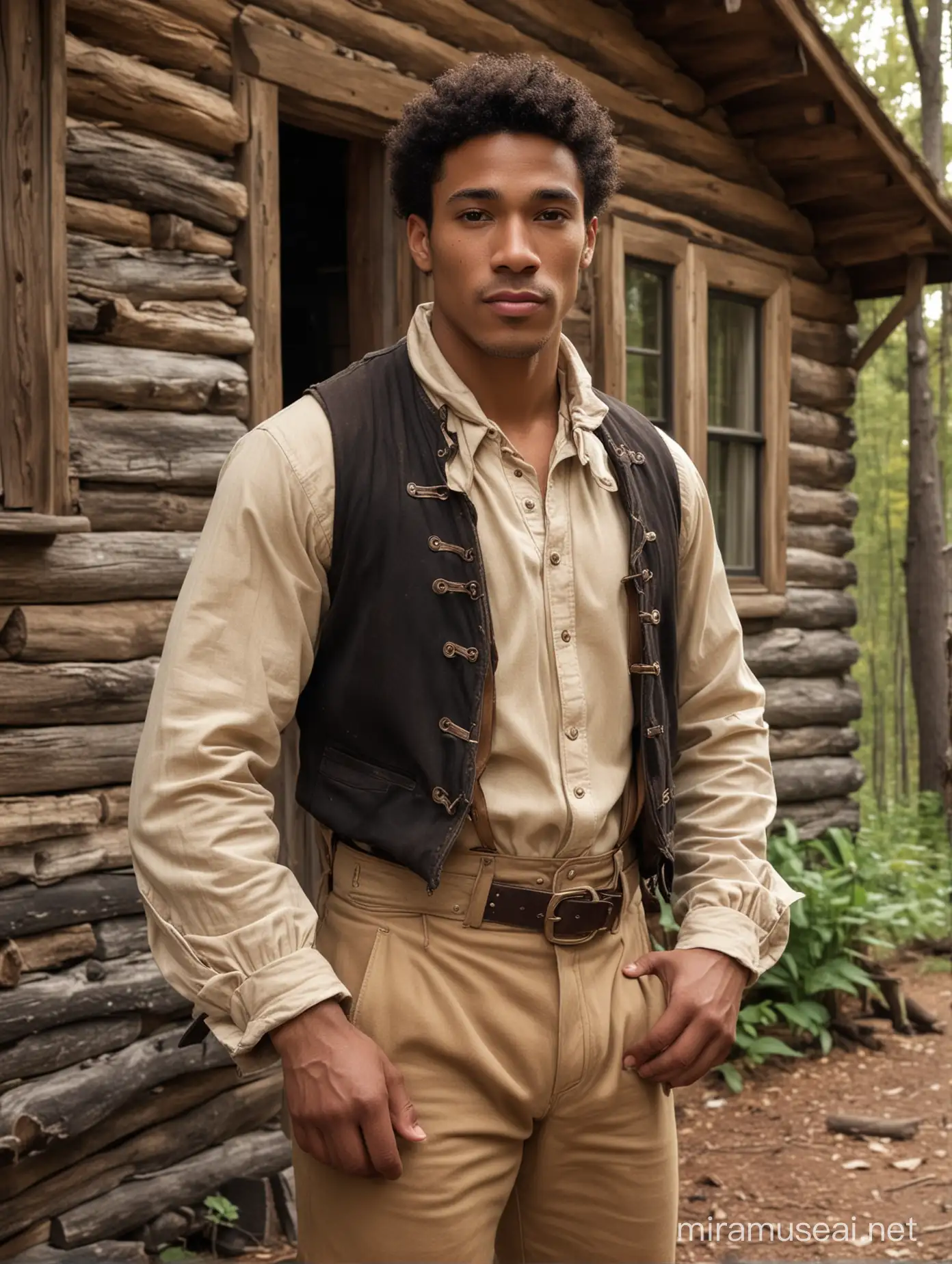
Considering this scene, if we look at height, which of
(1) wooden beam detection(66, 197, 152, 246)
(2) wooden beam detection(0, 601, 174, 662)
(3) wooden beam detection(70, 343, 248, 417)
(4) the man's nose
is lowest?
(2) wooden beam detection(0, 601, 174, 662)

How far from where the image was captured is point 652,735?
2242mm

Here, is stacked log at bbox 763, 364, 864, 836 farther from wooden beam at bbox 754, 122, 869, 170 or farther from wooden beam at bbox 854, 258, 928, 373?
wooden beam at bbox 754, 122, 869, 170

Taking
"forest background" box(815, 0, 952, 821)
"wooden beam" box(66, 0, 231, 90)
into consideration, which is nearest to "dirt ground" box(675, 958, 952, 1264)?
"wooden beam" box(66, 0, 231, 90)

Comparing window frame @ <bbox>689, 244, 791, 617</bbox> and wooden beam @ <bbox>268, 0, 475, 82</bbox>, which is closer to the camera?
wooden beam @ <bbox>268, 0, 475, 82</bbox>

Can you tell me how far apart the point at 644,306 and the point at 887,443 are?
16.8m

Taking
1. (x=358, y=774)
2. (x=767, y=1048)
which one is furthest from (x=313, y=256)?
(x=358, y=774)

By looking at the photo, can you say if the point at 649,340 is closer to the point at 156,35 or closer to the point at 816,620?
the point at 816,620

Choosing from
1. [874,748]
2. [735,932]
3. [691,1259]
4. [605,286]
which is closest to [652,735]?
[735,932]

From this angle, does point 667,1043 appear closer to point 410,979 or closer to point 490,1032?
point 490,1032

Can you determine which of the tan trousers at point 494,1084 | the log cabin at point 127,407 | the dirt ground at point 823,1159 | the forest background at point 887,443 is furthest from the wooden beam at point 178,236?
the forest background at point 887,443

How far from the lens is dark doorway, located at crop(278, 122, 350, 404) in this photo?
23.1ft

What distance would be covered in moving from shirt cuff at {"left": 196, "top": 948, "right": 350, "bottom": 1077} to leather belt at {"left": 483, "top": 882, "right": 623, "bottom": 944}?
32cm

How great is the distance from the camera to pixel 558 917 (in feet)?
7.06

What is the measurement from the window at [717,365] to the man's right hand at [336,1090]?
199 inches
